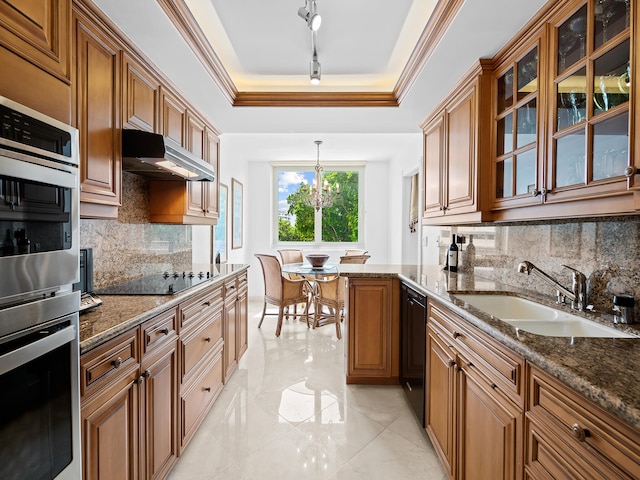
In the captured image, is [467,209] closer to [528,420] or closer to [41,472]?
[528,420]

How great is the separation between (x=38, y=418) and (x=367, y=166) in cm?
609

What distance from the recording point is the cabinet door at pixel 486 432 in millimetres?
1131

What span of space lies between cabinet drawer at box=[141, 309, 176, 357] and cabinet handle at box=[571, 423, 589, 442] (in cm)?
154

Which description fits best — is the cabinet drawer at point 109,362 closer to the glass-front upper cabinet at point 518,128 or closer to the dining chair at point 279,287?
the glass-front upper cabinet at point 518,128

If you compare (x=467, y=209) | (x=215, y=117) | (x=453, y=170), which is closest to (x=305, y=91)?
(x=215, y=117)

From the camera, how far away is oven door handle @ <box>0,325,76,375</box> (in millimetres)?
781

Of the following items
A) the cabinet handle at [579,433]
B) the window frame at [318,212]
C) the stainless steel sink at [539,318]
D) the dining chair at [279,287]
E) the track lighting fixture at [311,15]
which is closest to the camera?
the cabinet handle at [579,433]

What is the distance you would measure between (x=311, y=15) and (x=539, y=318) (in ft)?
6.88

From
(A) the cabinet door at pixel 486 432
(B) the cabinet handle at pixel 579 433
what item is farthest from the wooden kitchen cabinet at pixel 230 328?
(B) the cabinet handle at pixel 579 433

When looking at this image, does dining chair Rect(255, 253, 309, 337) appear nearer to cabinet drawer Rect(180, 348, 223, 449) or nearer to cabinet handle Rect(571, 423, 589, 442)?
cabinet drawer Rect(180, 348, 223, 449)

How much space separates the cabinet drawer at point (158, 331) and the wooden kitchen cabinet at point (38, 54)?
0.90 metres

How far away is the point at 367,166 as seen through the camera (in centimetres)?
645

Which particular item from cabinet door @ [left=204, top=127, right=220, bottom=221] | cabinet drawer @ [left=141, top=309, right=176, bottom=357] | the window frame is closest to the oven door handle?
cabinet drawer @ [left=141, top=309, right=176, bottom=357]

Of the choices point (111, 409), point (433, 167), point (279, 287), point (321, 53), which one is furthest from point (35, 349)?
point (279, 287)
